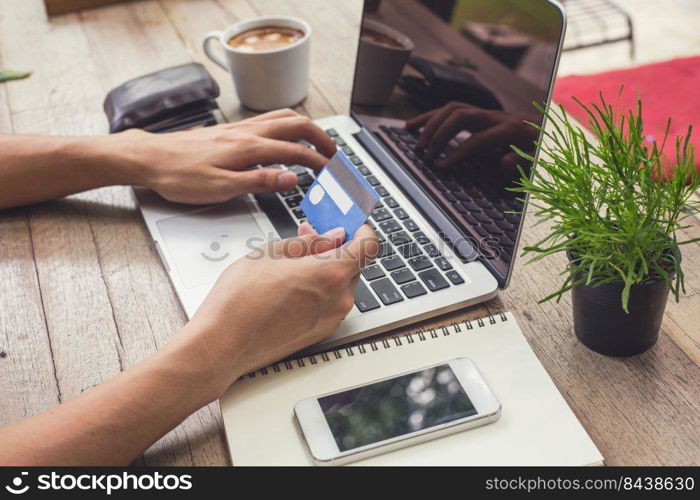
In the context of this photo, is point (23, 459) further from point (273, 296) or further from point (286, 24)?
point (286, 24)

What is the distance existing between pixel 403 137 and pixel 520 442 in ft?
1.48

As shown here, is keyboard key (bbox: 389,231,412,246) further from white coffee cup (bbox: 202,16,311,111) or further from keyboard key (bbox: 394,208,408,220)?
white coffee cup (bbox: 202,16,311,111)

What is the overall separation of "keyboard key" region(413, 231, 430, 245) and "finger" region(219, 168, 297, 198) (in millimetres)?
179

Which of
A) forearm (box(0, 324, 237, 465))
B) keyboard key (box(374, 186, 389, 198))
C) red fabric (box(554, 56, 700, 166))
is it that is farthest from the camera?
red fabric (box(554, 56, 700, 166))

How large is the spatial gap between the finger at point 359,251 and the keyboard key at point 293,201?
0.21 m

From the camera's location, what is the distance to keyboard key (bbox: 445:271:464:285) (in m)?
0.78

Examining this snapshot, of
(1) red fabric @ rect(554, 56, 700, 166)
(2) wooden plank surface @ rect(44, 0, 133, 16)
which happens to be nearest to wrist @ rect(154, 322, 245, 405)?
(1) red fabric @ rect(554, 56, 700, 166)

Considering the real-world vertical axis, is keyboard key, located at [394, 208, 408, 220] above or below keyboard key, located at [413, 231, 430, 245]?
below

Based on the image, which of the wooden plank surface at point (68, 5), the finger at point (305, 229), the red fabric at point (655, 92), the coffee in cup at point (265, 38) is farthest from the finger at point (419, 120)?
the wooden plank surface at point (68, 5)

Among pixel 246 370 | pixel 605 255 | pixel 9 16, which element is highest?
pixel 605 255

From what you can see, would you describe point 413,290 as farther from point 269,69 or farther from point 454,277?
point 269,69

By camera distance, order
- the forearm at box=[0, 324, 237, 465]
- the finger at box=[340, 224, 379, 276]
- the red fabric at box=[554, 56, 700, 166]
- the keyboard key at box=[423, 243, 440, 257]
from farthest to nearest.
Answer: the red fabric at box=[554, 56, 700, 166] → the keyboard key at box=[423, 243, 440, 257] → the finger at box=[340, 224, 379, 276] → the forearm at box=[0, 324, 237, 465]

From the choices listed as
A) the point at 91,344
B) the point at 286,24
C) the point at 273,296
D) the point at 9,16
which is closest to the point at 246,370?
the point at 273,296

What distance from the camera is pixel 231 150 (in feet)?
3.05
